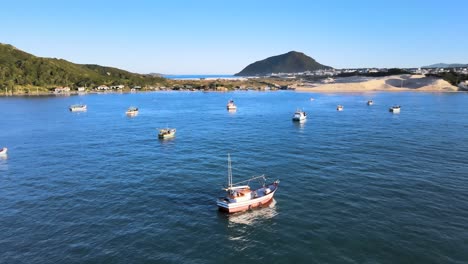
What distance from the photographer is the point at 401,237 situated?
40.8 m

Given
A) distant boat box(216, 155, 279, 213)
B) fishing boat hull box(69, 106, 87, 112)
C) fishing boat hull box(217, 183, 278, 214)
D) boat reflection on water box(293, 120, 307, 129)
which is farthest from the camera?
fishing boat hull box(69, 106, 87, 112)

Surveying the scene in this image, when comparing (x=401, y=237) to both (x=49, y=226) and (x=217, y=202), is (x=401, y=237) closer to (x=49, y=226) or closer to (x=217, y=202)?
(x=217, y=202)

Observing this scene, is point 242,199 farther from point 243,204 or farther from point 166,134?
point 166,134

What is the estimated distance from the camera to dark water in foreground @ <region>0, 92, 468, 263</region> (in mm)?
38906

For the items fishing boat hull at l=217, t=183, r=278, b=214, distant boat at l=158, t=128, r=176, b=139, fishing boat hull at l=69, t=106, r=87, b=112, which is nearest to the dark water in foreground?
fishing boat hull at l=217, t=183, r=278, b=214

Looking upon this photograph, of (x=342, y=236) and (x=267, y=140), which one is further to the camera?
(x=267, y=140)

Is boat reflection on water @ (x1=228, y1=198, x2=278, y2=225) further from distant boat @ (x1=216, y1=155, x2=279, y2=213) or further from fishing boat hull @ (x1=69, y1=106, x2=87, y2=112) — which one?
fishing boat hull @ (x1=69, y1=106, x2=87, y2=112)

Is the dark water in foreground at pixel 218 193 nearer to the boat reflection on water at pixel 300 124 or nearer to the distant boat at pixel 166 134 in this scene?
the distant boat at pixel 166 134

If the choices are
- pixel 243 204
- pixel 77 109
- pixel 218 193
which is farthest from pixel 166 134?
pixel 77 109

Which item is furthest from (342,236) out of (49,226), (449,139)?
(449,139)

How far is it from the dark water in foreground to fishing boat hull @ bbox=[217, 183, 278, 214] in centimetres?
112

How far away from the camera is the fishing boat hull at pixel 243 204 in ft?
160

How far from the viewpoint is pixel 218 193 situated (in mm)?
56844

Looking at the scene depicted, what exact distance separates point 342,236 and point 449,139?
3069 inches
